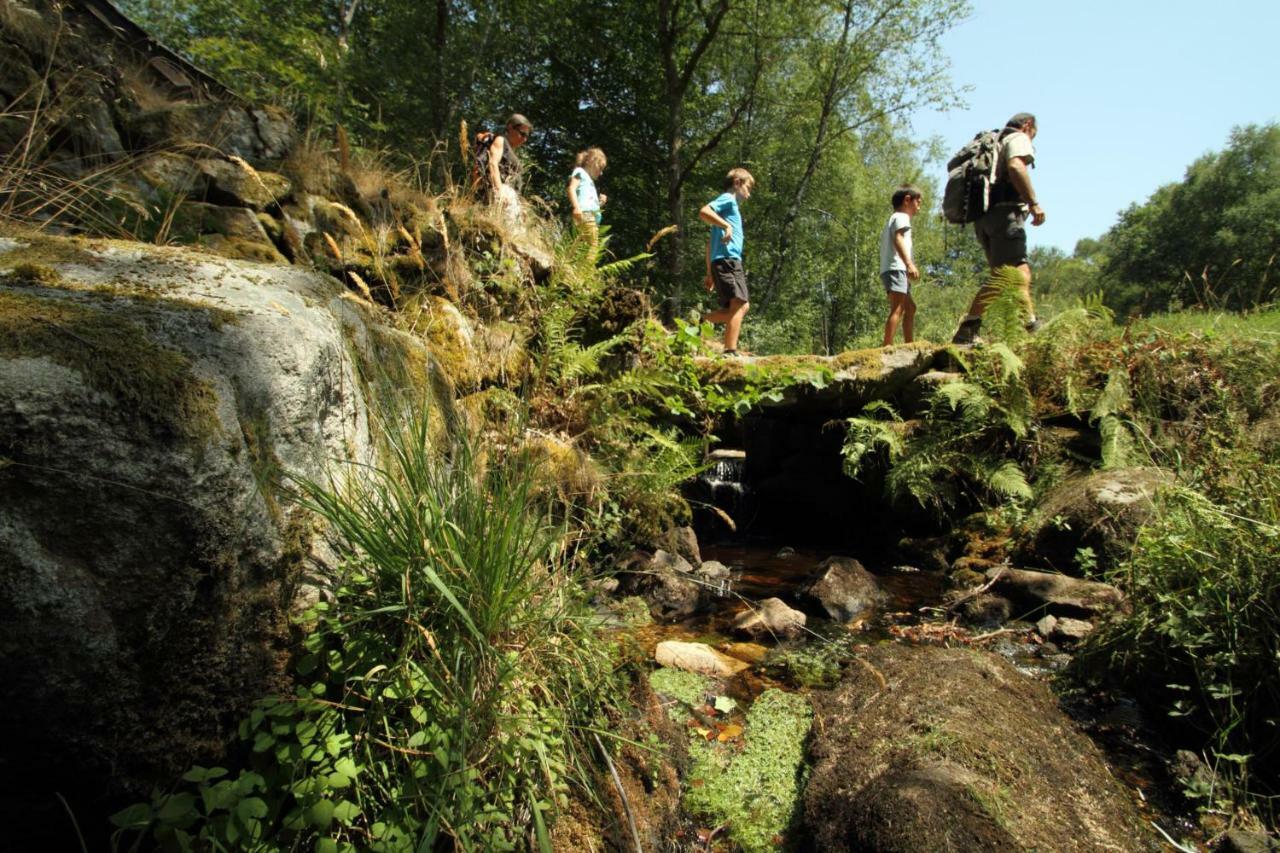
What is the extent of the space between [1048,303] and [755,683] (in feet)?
25.3

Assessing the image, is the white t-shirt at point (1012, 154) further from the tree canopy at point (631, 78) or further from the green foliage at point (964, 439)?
the tree canopy at point (631, 78)

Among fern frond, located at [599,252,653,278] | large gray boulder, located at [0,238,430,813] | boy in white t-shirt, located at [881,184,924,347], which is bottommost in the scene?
large gray boulder, located at [0,238,430,813]

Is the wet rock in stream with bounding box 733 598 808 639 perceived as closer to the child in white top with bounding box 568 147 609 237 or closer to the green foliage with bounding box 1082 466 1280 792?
the green foliage with bounding box 1082 466 1280 792

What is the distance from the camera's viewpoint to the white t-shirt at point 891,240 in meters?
7.42

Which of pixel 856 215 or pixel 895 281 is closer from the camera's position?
pixel 895 281

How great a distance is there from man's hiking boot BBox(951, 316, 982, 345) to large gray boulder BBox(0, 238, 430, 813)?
7227mm

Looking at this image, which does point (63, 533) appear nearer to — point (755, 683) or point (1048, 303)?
point (755, 683)

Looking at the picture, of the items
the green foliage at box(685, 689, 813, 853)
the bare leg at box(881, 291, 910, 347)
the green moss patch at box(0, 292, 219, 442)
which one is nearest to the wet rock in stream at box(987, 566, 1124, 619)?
the green foliage at box(685, 689, 813, 853)

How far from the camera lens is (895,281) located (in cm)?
754

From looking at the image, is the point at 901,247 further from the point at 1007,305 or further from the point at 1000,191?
the point at 1007,305

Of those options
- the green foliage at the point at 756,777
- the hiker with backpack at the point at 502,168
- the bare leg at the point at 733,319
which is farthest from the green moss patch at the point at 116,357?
the bare leg at the point at 733,319

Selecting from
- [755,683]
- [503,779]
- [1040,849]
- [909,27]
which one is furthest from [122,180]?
[909,27]

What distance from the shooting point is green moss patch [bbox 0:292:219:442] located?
140 cm

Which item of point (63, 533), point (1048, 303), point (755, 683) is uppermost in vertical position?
point (1048, 303)
